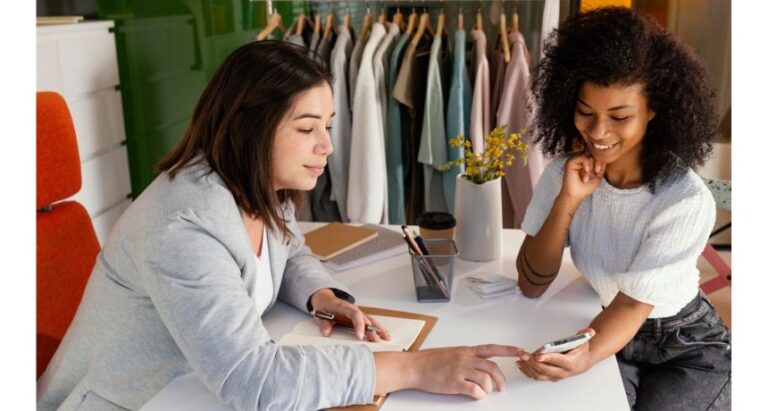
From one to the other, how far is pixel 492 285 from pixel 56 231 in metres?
0.89

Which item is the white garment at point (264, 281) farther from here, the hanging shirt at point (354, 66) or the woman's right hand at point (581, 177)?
the hanging shirt at point (354, 66)

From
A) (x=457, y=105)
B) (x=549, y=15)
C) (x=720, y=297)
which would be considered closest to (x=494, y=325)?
(x=457, y=105)

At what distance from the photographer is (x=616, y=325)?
4.09 ft

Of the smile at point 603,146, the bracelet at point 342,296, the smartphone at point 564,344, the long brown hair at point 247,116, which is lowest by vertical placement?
the bracelet at point 342,296

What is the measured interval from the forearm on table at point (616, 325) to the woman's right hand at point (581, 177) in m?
0.23

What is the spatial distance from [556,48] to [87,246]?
1.07 metres

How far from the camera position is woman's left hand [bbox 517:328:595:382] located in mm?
1104

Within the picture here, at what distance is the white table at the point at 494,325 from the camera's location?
106 centimetres

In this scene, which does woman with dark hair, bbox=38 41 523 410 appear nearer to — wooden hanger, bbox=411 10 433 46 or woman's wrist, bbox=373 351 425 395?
woman's wrist, bbox=373 351 425 395

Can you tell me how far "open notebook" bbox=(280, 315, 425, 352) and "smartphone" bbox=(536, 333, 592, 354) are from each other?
0.79ft

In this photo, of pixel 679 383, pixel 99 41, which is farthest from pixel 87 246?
pixel 99 41

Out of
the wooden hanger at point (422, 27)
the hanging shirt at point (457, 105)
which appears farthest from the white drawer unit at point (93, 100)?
the hanging shirt at point (457, 105)

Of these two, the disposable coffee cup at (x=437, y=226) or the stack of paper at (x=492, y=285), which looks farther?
the disposable coffee cup at (x=437, y=226)
